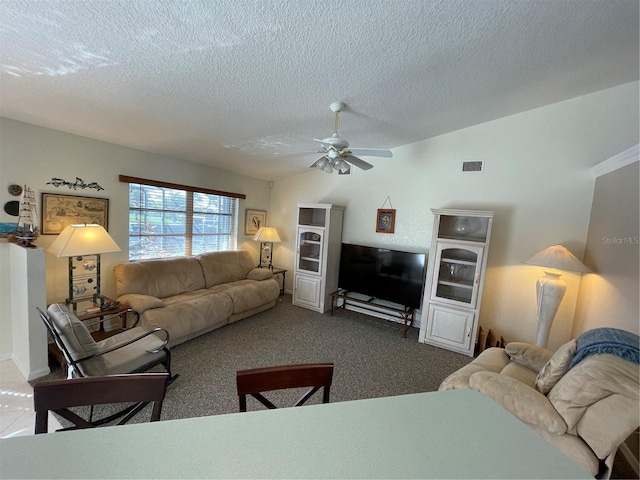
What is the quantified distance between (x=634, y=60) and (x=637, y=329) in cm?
224

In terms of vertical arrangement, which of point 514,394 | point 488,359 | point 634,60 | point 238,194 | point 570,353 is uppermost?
point 634,60

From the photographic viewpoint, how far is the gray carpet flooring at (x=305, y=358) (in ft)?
7.54

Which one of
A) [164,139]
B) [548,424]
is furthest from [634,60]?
[164,139]

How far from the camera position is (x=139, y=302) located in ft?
9.34

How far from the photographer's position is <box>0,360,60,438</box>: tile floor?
184cm

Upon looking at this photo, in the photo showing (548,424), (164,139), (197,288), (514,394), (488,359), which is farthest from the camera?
(197,288)

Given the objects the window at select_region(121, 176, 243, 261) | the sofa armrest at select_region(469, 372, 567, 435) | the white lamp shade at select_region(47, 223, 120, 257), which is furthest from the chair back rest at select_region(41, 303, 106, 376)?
the sofa armrest at select_region(469, 372, 567, 435)

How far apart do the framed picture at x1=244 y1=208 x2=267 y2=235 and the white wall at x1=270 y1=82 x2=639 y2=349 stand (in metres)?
2.36

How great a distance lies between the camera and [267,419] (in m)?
0.72

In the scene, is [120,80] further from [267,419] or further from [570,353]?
[570,353]

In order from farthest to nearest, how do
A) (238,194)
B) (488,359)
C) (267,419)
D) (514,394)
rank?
(238,194), (488,359), (514,394), (267,419)

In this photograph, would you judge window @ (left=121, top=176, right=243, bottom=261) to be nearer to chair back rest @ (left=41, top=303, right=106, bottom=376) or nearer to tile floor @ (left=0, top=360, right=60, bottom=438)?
tile floor @ (left=0, top=360, right=60, bottom=438)

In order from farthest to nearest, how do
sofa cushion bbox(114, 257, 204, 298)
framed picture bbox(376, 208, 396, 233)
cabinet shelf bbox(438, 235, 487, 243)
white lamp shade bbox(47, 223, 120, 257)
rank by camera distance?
framed picture bbox(376, 208, 396, 233) < cabinet shelf bbox(438, 235, 487, 243) < sofa cushion bbox(114, 257, 204, 298) < white lamp shade bbox(47, 223, 120, 257)

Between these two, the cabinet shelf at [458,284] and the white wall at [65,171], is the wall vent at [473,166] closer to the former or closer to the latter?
the cabinet shelf at [458,284]
